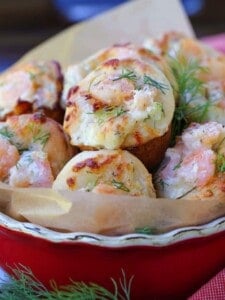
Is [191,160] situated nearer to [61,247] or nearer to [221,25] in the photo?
[61,247]

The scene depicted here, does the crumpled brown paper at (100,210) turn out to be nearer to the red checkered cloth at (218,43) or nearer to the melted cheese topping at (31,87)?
the melted cheese topping at (31,87)

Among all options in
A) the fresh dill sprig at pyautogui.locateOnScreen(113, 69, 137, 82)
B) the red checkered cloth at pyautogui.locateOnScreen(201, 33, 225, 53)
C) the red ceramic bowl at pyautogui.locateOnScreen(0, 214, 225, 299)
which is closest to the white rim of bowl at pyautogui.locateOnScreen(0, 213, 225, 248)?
the red ceramic bowl at pyautogui.locateOnScreen(0, 214, 225, 299)

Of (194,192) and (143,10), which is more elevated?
(194,192)

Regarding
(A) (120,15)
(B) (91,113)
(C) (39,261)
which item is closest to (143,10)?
(A) (120,15)

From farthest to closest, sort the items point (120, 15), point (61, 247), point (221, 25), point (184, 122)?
point (221, 25)
point (120, 15)
point (184, 122)
point (61, 247)

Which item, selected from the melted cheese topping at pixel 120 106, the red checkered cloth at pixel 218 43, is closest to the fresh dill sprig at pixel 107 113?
the melted cheese topping at pixel 120 106

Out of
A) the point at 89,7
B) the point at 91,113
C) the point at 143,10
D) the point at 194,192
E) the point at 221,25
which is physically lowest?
the point at 221,25

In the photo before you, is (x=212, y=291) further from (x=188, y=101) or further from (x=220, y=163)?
(x=188, y=101)
